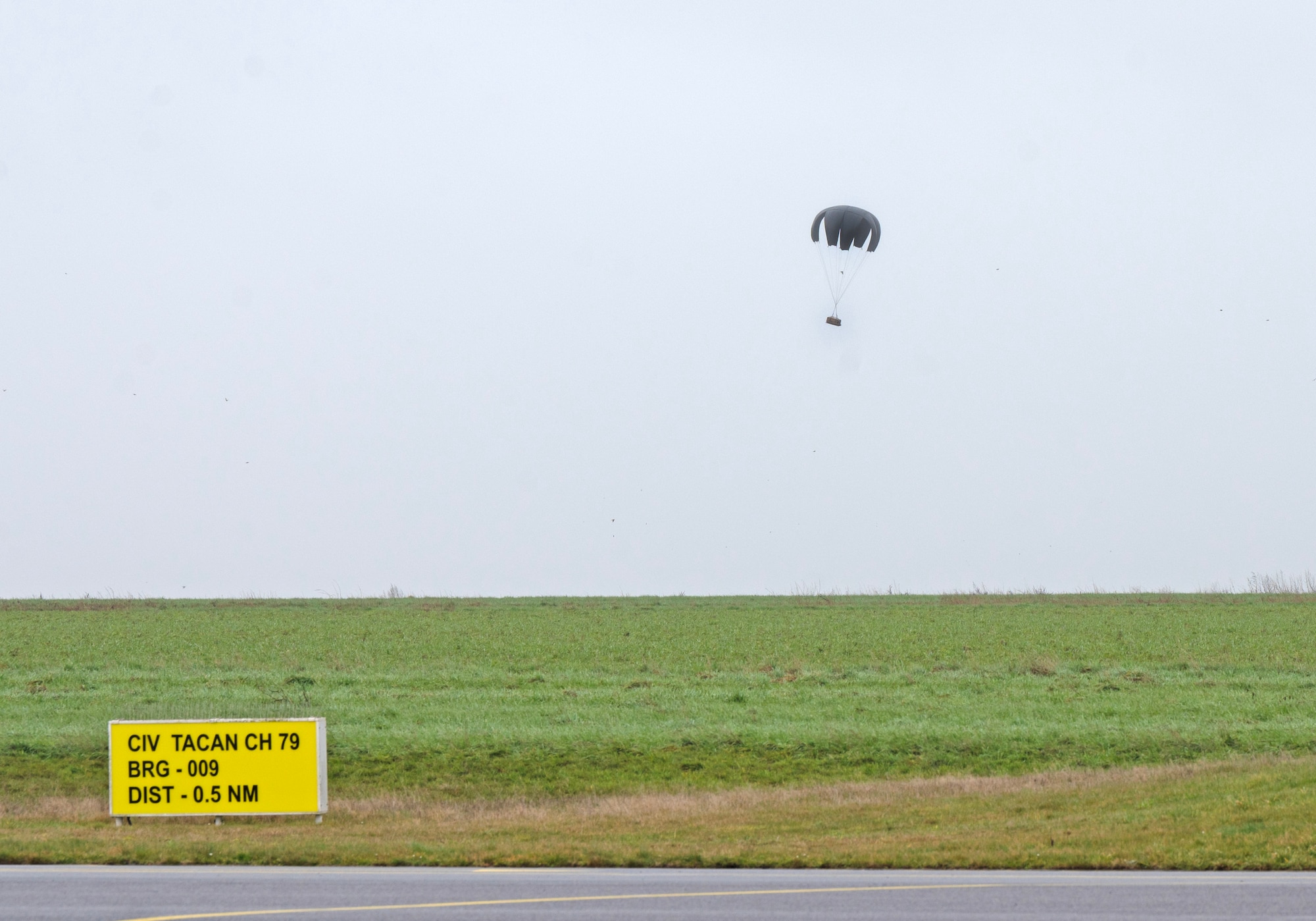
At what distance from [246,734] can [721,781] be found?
28.0ft

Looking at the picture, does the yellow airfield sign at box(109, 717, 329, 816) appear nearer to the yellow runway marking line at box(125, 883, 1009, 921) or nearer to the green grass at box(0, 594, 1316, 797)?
the green grass at box(0, 594, 1316, 797)

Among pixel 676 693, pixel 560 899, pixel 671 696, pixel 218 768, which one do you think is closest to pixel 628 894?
pixel 560 899

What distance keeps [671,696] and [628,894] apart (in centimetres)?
2007

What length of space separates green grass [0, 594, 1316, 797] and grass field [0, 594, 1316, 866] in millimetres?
105

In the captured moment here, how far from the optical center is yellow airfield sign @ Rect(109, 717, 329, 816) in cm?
1775

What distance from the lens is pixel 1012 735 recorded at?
2523 centimetres

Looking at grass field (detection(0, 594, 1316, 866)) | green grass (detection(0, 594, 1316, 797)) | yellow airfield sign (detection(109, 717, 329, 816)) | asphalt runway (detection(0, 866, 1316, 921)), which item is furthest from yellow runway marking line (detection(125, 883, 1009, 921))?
green grass (detection(0, 594, 1316, 797))

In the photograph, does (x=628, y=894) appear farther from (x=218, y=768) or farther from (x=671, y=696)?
(x=671, y=696)

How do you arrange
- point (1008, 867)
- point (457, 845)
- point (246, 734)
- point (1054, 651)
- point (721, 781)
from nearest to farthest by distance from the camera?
point (1008, 867), point (457, 845), point (246, 734), point (721, 781), point (1054, 651)

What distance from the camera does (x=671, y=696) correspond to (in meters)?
31.7

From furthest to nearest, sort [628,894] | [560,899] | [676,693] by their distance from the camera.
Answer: [676,693], [628,894], [560,899]

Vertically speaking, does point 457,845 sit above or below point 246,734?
below

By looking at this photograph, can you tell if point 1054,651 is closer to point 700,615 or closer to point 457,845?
point 700,615

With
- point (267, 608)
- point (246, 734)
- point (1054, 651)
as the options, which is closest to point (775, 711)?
point (246, 734)
